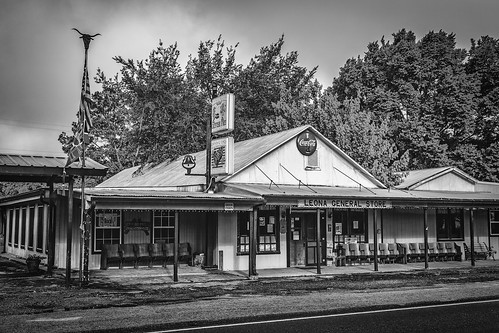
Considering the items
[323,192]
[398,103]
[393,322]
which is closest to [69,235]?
[323,192]

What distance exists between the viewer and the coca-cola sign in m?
23.9

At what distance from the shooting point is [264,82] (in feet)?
155

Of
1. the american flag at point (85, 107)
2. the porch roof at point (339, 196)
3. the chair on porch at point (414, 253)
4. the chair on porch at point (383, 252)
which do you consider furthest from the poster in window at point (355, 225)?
the american flag at point (85, 107)

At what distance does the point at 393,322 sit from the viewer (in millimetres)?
10594

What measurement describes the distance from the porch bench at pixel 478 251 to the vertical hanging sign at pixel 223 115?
13.2 metres

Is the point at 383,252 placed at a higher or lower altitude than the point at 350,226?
lower

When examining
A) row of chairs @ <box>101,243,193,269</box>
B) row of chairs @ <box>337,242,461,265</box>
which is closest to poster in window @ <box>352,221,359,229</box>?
row of chairs @ <box>337,242,461,265</box>

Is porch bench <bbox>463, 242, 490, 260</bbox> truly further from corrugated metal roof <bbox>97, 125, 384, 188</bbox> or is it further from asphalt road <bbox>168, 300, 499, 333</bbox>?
asphalt road <bbox>168, 300, 499, 333</bbox>

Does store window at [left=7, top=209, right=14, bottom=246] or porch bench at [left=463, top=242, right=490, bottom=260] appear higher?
store window at [left=7, top=209, right=14, bottom=246]

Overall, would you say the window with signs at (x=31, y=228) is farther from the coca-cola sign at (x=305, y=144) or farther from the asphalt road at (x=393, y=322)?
the asphalt road at (x=393, y=322)

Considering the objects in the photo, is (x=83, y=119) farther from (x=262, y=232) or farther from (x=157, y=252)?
(x=262, y=232)

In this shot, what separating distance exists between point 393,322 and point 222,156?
40.4ft

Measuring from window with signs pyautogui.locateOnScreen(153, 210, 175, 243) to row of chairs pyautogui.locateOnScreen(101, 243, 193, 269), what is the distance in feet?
1.22

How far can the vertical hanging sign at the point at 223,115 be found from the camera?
71.3 feet
